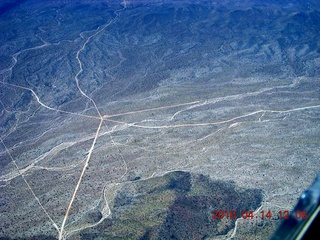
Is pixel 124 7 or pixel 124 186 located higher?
pixel 124 7

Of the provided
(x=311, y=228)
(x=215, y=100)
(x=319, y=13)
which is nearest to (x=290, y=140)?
(x=215, y=100)

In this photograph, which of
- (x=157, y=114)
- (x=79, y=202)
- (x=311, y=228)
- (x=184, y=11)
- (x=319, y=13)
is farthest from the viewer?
(x=184, y=11)

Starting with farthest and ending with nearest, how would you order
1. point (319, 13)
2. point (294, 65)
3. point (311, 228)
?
point (319, 13), point (294, 65), point (311, 228)

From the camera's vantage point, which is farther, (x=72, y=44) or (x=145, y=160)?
(x=72, y=44)

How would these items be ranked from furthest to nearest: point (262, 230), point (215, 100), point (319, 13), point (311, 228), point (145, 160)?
point (319, 13) → point (215, 100) → point (145, 160) → point (262, 230) → point (311, 228)

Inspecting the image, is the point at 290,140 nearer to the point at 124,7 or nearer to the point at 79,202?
the point at 79,202

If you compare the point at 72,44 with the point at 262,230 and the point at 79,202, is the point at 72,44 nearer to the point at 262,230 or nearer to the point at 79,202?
the point at 79,202

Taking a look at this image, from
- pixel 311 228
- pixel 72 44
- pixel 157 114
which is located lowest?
pixel 157 114

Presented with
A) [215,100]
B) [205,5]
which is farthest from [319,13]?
[215,100]

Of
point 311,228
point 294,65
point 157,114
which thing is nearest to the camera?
point 311,228
